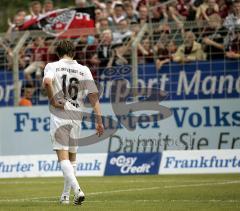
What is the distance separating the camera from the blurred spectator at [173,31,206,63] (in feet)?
69.4

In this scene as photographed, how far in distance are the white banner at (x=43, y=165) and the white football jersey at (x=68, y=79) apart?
7692 millimetres

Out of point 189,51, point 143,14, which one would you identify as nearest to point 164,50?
point 189,51

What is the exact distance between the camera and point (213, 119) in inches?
818

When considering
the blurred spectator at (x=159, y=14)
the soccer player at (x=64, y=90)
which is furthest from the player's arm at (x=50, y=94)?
the blurred spectator at (x=159, y=14)

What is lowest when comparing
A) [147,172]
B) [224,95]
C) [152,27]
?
[147,172]

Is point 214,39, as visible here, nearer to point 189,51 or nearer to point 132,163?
point 189,51

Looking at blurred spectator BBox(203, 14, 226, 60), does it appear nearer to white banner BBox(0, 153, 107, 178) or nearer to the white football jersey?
white banner BBox(0, 153, 107, 178)

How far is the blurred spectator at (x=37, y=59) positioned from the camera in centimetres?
2295

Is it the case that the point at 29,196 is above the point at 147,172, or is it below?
above

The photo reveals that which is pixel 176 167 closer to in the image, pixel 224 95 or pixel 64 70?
pixel 224 95

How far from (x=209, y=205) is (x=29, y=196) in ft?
12.3

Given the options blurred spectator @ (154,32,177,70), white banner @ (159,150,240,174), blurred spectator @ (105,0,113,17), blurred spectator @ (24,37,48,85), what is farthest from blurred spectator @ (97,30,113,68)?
white banner @ (159,150,240,174)

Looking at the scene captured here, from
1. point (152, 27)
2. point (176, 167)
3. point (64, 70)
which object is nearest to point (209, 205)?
point (64, 70)

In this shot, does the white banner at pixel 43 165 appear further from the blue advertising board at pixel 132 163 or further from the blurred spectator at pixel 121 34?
the blurred spectator at pixel 121 34
